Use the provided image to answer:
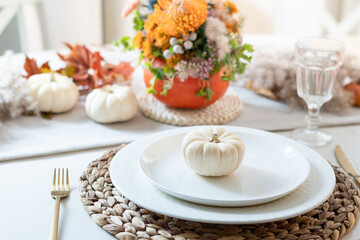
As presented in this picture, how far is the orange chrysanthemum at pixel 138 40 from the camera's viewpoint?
1179 millimetres

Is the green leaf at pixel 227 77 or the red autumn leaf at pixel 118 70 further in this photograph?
the red autumn leaf at pixel 118 70

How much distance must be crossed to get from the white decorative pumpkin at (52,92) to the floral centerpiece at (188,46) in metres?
0.22

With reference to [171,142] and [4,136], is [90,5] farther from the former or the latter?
[171,142]

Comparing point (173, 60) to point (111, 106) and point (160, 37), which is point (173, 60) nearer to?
point (160, 37)

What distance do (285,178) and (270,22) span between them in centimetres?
281

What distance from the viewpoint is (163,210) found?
726 millimetres

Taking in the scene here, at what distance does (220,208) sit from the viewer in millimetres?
746

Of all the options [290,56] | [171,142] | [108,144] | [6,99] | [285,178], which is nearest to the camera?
[285,178]

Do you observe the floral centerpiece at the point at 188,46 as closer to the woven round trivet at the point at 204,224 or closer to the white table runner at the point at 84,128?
the white table runner at the point at 84,128

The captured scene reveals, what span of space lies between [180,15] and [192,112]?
0.30 metres

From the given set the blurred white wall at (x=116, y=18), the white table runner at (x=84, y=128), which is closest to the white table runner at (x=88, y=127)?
the white table runner at (x=84, y=128)

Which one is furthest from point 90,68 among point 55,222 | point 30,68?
point 55,222

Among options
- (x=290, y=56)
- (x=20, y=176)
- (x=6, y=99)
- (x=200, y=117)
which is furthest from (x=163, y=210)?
(x=290, y=56)

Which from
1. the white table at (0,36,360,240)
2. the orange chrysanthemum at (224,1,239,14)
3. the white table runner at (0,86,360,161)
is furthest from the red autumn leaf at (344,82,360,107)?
the orange chrysanthemum at (224,1,239,14)
